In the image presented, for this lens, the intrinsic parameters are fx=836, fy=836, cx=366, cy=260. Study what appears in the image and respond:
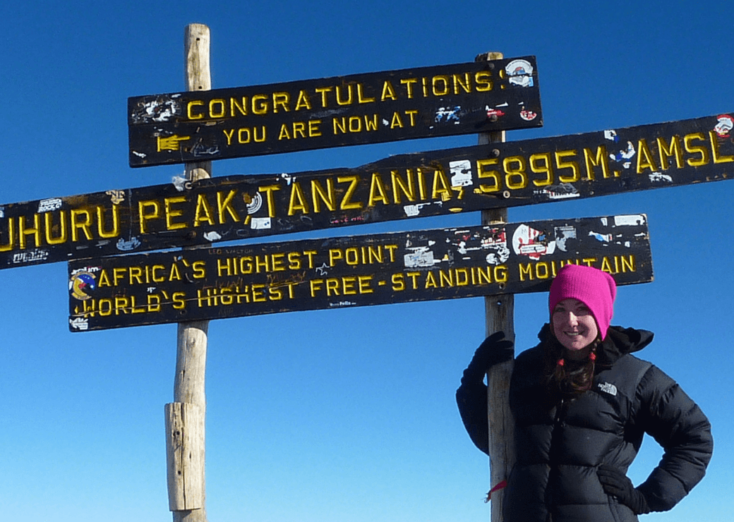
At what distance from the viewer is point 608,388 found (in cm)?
448

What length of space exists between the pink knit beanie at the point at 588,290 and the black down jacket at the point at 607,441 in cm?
13

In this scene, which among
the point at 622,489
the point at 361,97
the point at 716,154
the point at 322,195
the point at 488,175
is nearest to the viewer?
the point at 622,489

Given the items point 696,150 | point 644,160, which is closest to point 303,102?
point 644,160

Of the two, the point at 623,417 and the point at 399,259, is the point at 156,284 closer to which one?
the point at 399,259

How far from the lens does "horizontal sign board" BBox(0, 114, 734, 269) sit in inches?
213

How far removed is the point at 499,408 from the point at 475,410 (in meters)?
0.19

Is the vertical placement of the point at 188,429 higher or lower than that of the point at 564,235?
lower

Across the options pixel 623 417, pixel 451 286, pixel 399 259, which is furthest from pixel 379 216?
pixel 623 417

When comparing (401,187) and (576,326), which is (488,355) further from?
(401,187)

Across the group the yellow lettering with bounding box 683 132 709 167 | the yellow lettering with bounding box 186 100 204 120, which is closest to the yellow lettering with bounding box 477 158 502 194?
the yellow lettering with bounding box 683 132 709 167

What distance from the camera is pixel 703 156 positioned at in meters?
5.37

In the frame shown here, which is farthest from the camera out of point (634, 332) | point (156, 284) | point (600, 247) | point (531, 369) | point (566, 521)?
point (156, 284)

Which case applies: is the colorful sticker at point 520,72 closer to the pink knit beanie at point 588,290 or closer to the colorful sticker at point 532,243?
the colorful sticker at point 532,243

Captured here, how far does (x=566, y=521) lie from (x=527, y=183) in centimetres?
218
